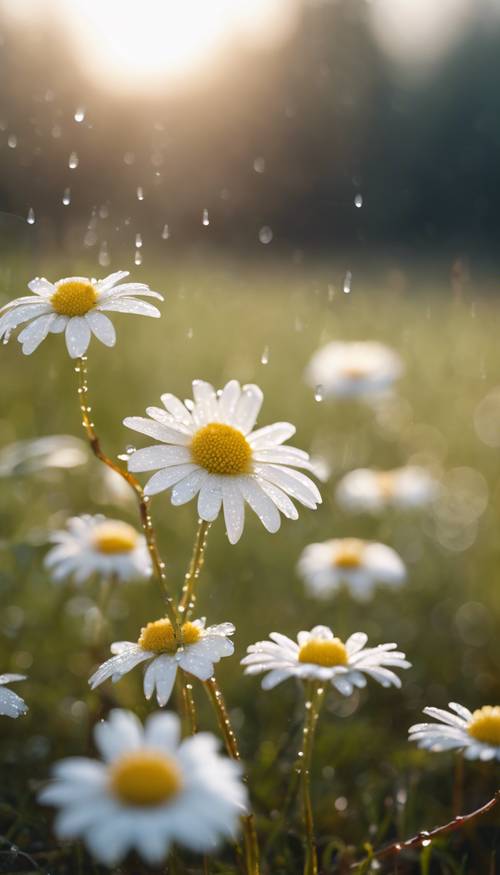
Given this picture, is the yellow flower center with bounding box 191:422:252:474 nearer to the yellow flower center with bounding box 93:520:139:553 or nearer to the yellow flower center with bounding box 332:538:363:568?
the yellow flower center with bounding box 93:520:139:553

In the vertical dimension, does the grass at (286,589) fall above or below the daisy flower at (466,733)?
above

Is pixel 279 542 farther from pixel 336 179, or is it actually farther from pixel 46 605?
pixel 336 179

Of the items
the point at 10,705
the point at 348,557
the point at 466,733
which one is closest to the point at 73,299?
the point at 10,705

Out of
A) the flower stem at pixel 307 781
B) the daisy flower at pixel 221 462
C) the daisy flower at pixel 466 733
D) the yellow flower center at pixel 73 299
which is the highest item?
the yellow flower center at pixel 73 299

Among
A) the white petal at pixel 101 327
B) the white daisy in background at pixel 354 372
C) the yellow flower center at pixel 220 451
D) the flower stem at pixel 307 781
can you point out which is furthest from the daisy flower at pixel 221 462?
the white daisy in background at pixel 354 372

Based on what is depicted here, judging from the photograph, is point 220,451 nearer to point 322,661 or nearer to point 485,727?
point 322,661

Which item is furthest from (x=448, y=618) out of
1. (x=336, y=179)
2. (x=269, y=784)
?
(x=336, y=179)

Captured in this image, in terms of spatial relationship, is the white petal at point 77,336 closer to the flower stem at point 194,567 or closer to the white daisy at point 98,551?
the flower stem at point 194,567
